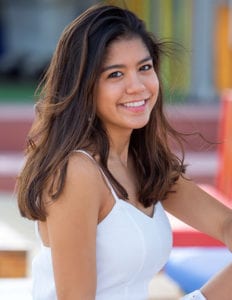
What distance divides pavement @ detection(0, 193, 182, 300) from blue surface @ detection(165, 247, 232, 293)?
236 mm

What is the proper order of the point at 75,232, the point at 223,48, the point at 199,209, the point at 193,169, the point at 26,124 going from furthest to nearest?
the point at 223,48, the point at 26,124, the point at 193,169, the point at 199,209, the point at 75,232

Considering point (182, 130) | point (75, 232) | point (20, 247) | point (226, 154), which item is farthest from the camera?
point (182, 130)

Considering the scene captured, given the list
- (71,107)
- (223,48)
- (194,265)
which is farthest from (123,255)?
(223,48)

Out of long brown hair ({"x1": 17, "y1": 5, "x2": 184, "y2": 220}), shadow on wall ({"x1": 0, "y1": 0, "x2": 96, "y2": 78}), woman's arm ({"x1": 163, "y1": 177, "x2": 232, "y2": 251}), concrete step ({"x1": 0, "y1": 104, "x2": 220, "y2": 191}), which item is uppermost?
long brown hair ({"x1": 17, "y1": 5, "x2": 184, "y2": 220})

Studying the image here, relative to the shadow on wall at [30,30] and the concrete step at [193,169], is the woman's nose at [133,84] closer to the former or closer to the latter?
the concrete step at [193,169]

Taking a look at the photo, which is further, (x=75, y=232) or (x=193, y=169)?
(x=193, y=169)

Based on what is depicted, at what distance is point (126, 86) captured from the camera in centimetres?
233

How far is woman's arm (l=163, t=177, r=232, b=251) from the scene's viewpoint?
2637 mm

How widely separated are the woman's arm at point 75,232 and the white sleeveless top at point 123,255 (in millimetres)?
58

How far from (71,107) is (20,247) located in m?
1.98

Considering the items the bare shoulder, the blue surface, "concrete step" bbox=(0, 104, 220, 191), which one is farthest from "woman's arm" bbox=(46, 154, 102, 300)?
"concrete step" bbox=(0, 104, 220, 191)

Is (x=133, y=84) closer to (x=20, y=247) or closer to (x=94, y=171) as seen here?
(x=94, y=171)

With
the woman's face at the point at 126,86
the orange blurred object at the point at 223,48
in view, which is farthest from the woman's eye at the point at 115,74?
the orange blurred object at the point at 223,48

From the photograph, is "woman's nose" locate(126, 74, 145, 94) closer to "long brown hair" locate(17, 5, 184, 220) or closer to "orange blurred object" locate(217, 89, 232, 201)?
"long brown hair" locate(17, 5, 184, 220)
